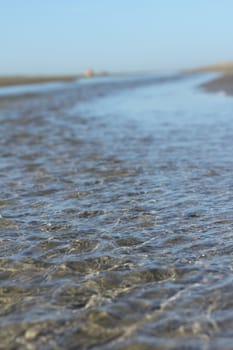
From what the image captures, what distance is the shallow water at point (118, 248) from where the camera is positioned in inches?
174

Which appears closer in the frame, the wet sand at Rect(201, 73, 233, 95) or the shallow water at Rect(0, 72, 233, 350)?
the shallow water at Rect(0, 72, 233, 350)

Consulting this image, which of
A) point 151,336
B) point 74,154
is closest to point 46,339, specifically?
point 151,336

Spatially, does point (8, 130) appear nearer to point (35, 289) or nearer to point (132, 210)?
point (132, 210)

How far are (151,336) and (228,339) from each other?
2.10ft

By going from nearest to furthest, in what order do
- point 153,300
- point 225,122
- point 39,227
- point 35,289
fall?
point 153,300 → point 35,289 → point 39,227 → point 225,122

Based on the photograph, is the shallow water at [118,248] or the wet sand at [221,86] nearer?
the shallow water at [118,248]

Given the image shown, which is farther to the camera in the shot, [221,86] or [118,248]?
[221,86]

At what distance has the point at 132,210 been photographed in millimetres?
7891

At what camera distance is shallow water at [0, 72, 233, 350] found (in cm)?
442

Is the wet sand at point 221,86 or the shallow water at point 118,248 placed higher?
the wet sand at point 221,86

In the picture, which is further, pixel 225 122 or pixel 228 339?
pixel 225 122

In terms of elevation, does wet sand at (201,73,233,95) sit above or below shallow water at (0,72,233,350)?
above

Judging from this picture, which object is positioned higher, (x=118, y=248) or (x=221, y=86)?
(x=221, y=86)

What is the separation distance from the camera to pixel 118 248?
6324mm
